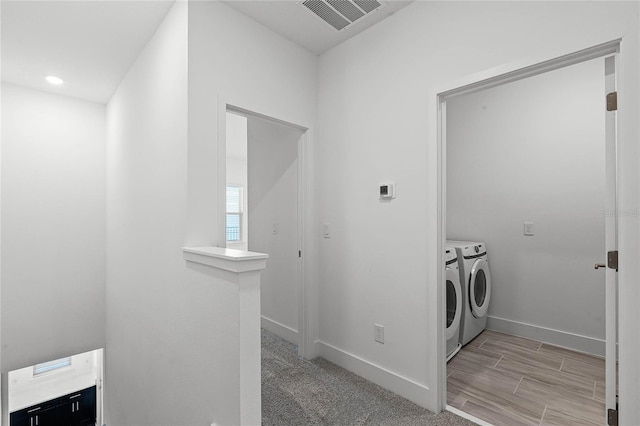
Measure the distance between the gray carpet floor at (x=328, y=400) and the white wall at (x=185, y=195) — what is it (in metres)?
0.58

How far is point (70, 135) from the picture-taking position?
3602 mm

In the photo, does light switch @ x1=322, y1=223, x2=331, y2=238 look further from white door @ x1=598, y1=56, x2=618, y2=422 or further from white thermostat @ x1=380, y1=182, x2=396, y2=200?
white door @ x1=598, y1=56, x2=618, y2=422

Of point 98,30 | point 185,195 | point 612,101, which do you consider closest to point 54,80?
point 98,30

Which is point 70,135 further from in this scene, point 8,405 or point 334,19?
point 8,405

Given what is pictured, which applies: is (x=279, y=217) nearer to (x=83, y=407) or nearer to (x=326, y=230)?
(x=326, y=230)

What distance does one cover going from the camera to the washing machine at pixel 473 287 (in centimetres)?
282

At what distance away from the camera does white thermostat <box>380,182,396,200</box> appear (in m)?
2.16

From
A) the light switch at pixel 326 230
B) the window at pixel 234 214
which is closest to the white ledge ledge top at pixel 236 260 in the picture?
the light switch at pixel 326 230

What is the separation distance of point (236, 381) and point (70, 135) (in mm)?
3784

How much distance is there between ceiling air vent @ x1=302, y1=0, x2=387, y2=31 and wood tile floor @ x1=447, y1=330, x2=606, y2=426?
272 cm

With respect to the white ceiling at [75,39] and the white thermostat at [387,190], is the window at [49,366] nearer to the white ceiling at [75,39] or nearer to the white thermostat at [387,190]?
the white ceiling at [75,39]

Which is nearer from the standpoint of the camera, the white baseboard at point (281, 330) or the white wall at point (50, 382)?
the white baseboard at point (281, 330)

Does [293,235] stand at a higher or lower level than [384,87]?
lower

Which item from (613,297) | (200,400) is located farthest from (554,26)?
(200,400)
